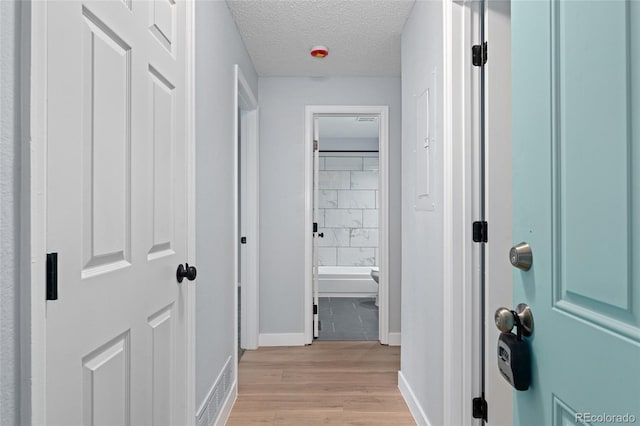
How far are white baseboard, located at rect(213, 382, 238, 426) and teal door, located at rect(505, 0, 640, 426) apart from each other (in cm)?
183

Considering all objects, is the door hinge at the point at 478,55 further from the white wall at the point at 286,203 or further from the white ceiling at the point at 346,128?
the white ceiling at the point at 346,128

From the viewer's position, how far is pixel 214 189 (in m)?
2.20

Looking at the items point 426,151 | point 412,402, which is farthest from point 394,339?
point 426,151

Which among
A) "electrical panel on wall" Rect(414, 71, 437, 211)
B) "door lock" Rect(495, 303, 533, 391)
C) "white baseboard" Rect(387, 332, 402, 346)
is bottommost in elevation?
"white baseboard" Rect(387, 332, 402, 346)

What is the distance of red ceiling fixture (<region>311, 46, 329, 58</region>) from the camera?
314 centimetres

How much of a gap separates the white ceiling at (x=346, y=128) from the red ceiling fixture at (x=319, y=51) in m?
2.15

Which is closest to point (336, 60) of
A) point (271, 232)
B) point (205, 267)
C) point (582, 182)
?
point (271, 232)

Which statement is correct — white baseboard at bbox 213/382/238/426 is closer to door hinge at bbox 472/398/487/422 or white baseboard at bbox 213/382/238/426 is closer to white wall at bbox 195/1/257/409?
white wall at bbox 195/1/257/409

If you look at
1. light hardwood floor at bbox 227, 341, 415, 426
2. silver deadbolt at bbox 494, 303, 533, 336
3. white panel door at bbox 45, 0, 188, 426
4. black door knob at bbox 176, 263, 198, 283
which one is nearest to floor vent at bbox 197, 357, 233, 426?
light hardwood floor at bbox 227, 341, 415, 426

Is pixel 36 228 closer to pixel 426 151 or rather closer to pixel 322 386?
pixel 426 151

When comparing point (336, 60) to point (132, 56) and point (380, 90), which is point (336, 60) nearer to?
point (380, 90)

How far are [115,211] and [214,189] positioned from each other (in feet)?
3.69

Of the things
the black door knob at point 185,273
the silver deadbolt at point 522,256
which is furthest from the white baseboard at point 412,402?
the silver deadbolt at point 522,256

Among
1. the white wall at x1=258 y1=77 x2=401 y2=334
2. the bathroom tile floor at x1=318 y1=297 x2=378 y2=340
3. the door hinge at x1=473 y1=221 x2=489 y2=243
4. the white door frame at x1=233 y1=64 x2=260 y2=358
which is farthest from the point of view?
the bathroom tile floor at x1=318 y1=297 x2=378 y2=340
